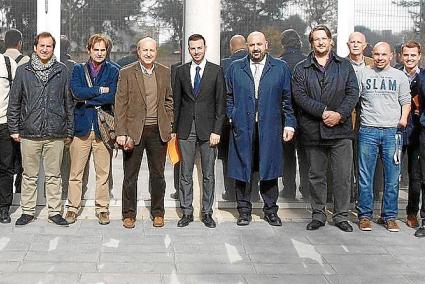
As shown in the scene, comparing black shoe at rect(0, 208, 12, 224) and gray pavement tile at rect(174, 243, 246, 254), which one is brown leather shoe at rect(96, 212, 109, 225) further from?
gray pavement tile at rect(174, 243, 246, 254)

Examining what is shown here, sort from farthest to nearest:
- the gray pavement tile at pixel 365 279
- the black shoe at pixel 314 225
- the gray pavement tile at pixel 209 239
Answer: the black shoe at pixel 314 225, the gray pavement tile at pixel 209 239, the gray pavement tile at pixel 365 279

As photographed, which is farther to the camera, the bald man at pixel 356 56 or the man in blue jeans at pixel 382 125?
the bald man at pixel 356 56

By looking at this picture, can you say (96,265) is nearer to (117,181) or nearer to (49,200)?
(49,200)

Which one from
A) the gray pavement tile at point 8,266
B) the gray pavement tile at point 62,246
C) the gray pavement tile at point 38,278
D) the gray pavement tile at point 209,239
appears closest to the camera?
the gray pavement tile at point 38,278

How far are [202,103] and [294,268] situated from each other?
2.05 m

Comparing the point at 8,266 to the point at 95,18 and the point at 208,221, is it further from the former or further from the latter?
the point at 95,18

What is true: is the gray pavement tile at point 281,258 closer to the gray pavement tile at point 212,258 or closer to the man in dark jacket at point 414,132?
the gray pavement tile at point 212,258

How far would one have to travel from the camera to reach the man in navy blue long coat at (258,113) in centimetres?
699

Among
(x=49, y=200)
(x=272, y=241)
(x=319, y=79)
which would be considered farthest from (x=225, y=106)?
(x=49, y=200)

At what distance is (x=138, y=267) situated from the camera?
5.64 m

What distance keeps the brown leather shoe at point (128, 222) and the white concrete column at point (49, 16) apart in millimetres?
2326

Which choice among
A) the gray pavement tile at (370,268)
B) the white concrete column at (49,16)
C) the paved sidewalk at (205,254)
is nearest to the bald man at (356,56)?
the paved sidewalk at (205,254)

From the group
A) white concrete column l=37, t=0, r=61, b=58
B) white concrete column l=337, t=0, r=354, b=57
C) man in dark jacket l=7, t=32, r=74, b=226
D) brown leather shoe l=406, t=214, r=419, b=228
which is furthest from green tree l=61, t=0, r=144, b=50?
brown leather shoe l=406, t=214, r=419, b=228

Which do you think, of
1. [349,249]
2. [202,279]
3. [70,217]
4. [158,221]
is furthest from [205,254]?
[70,217]
